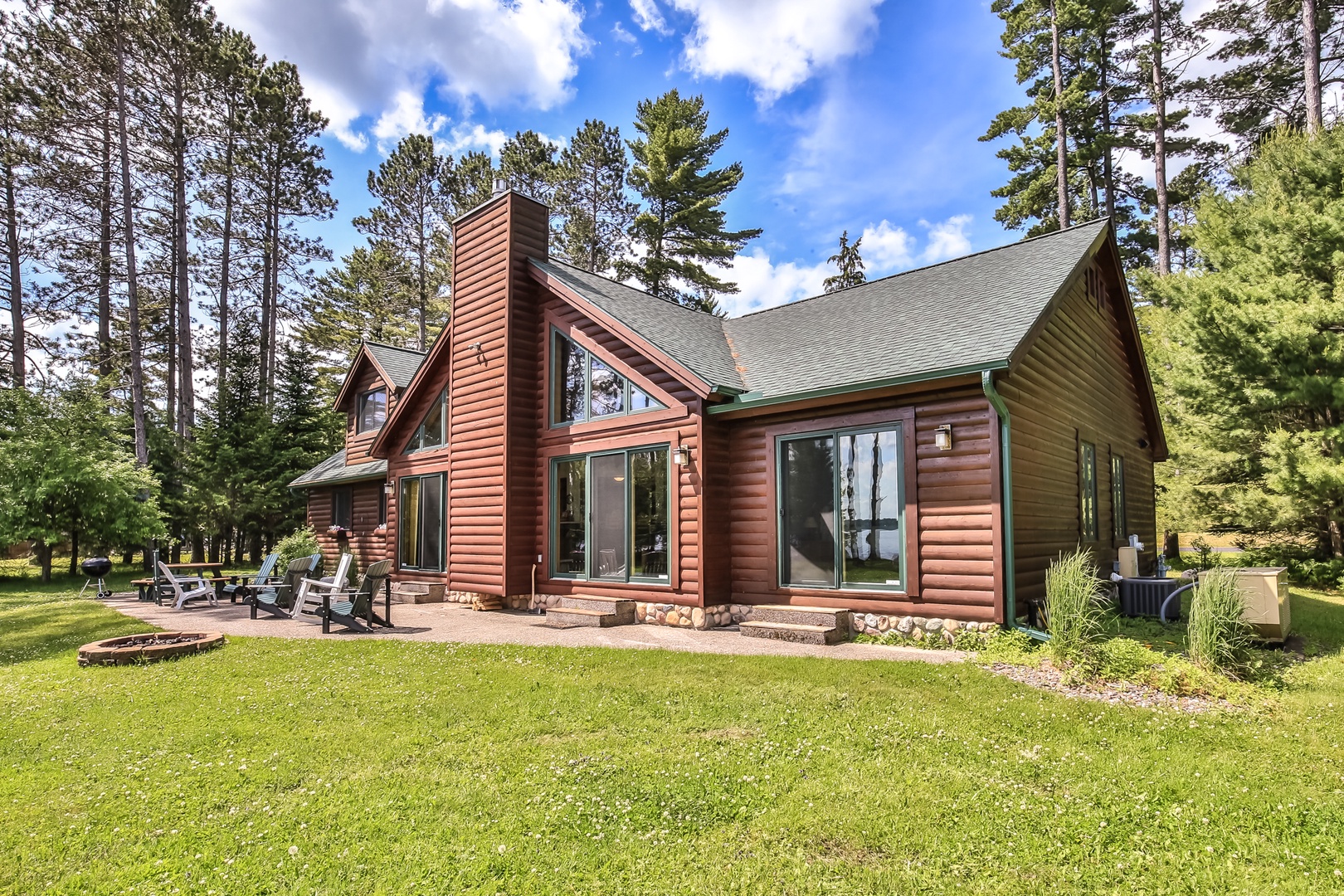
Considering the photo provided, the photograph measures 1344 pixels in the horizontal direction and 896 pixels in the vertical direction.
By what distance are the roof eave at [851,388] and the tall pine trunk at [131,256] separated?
63.4ft

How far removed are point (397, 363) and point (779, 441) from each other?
12413 mm

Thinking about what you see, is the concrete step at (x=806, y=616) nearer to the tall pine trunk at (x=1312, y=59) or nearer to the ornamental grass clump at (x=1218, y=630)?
the ornamental grass clump at (x=1218, y=630)

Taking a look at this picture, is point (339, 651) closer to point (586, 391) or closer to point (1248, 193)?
point (586, 391)

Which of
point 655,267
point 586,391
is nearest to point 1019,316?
Answer: point 586,391

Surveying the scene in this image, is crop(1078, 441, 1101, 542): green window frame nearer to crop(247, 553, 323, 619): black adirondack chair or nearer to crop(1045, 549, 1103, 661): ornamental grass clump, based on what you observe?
crop(1045, 549, 1103, 661): ornamental grass clump

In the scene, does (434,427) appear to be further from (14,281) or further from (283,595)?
(14,281)

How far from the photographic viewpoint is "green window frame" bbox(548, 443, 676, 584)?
979 centimetres

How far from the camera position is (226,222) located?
1085 inches

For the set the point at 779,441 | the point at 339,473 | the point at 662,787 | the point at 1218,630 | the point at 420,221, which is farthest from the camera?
the point at 420,221

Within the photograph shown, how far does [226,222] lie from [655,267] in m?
17.1

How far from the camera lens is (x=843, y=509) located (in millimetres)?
8398

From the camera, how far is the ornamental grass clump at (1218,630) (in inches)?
231

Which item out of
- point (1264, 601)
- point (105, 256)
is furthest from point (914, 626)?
point (105, 256)

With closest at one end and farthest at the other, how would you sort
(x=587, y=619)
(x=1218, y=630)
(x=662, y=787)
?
(x=662, y=787) → (x=1218, y=630) → (x=587, y=619)
